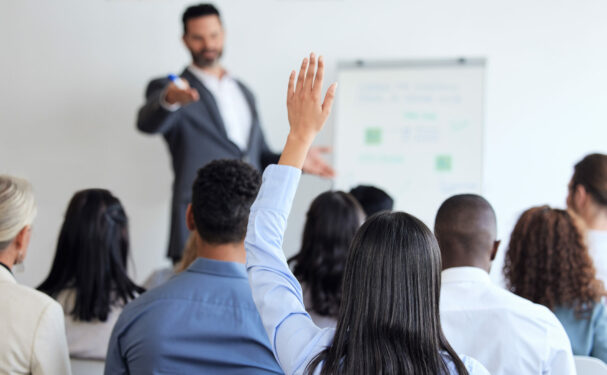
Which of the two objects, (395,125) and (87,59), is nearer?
(395,125)

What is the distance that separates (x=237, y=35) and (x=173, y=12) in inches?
19.5

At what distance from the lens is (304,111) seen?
1130mm

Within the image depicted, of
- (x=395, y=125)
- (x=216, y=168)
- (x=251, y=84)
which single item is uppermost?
(x=251, y=84)

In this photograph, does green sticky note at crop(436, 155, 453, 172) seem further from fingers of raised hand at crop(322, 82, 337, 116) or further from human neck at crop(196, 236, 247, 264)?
fingers of raised hand at crop(322, 82, 337, 116)

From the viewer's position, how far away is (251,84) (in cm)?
435

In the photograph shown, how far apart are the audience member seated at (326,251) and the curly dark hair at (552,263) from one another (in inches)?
22.6

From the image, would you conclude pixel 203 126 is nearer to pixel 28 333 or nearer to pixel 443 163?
pixel 443 163

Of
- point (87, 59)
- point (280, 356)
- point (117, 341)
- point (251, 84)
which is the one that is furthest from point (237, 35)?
point (280, 356)

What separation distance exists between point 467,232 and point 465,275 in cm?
15

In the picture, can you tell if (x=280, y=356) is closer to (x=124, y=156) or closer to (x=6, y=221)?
(x=6, y=221)

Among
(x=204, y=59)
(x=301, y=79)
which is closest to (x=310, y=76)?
(x=301, y=79)

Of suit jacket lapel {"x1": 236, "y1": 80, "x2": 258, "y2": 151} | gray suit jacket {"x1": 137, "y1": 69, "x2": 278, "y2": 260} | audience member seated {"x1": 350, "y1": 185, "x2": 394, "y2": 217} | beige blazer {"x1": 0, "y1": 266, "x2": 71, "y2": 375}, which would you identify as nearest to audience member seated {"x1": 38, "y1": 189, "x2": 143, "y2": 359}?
beige blazer {"x1": 0, "y1": 266, "x2": 71, "y2": 375}

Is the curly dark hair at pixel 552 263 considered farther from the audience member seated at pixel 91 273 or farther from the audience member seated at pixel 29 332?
the audience member seated at pixel 29 332

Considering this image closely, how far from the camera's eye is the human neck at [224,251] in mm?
1622
